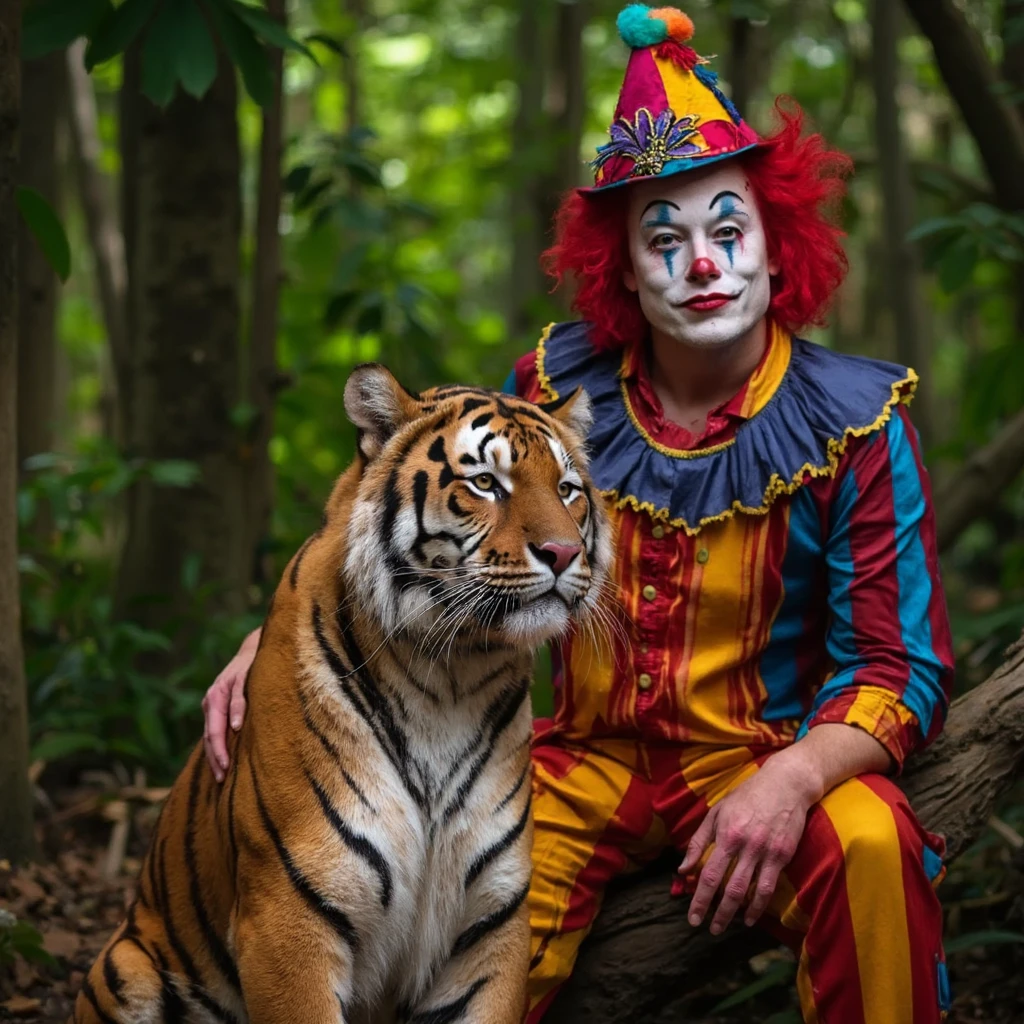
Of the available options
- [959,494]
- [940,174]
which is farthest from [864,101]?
[959,494]

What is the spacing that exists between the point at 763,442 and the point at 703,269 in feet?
1.24

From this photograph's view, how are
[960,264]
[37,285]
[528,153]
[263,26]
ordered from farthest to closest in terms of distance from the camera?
1. [528,153]
2. [37,285]
3. [960,264]
4. [263,26]

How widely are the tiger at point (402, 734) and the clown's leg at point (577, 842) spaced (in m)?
0.36

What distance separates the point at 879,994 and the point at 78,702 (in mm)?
3013

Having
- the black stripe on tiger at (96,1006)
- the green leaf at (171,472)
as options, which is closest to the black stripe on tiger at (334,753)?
the black stripe on tiger at (96,1006)

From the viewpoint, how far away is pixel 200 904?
2.76 m

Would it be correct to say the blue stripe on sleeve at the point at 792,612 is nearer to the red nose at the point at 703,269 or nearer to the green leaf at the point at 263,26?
the red nose at the point at 703,269

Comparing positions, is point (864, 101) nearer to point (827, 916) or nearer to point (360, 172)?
point (360, 172)

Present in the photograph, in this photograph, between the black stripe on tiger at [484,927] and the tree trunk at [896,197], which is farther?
the tree trunk at [896,197]

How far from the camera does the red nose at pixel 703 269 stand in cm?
289

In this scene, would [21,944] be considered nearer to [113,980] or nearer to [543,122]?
[113,980]

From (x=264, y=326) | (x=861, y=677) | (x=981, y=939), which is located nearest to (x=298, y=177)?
(x=264, y=326)

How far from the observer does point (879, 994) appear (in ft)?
8.41

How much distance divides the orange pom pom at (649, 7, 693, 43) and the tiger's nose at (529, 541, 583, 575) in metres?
1.23
